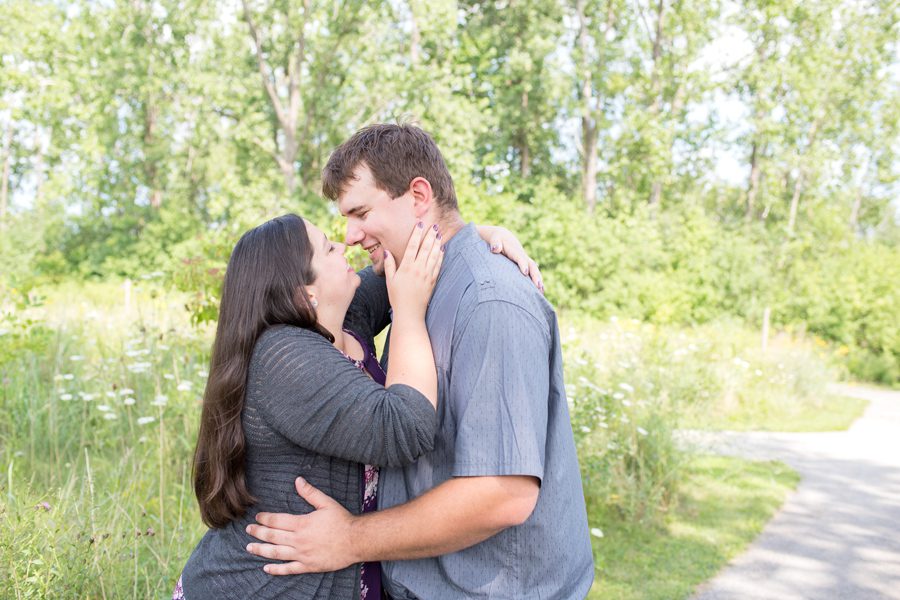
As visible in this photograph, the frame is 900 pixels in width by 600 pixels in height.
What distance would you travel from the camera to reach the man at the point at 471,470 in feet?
5.98

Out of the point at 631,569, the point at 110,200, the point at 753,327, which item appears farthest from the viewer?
the point at 110,200

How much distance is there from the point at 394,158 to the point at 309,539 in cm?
103

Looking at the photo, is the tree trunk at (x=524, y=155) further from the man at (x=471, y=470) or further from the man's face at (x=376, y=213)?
the man at (x=471, y=470)

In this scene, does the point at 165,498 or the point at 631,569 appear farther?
the point at 631,569

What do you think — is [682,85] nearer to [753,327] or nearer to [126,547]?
[753,327]

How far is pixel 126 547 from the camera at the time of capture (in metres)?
3.58

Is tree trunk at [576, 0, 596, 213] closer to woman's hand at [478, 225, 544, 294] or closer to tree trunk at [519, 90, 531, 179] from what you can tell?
tree trunk at [519, 90, 531, 179]

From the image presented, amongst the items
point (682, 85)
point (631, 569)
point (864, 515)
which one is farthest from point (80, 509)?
point (682, 85)

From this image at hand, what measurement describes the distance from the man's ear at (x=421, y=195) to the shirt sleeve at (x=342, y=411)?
531mm

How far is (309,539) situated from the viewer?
1.97 meters

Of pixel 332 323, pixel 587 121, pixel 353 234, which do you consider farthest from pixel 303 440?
pixel 587 121

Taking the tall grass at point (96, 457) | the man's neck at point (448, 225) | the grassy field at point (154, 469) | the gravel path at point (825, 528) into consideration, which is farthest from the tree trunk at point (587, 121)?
the man's neck at point (448, 225)

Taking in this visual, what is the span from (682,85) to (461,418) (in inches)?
981

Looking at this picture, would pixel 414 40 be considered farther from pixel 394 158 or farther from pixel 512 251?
pixel 394 158
